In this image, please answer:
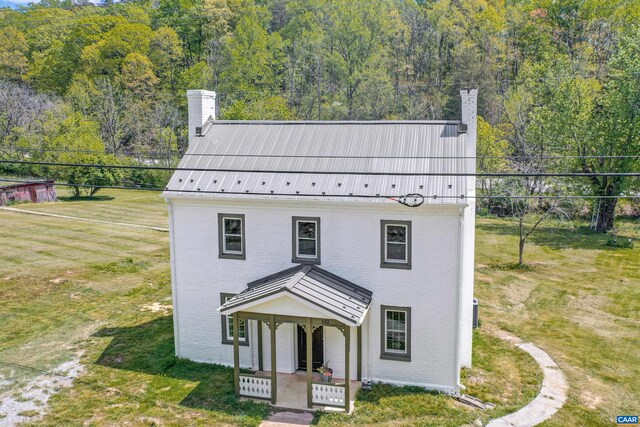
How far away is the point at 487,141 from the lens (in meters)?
39.3

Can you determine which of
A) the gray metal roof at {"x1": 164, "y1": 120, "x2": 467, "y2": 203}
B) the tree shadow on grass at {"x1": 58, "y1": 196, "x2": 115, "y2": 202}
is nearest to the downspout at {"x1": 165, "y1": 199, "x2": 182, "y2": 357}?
the gray metal roof at {"x1": 164, "y1": 120, "x2": 467, "y2": 203}

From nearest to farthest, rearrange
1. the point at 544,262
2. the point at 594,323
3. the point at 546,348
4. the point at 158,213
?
the point at 546,348 < the point at 594,323 < the point at 544,262 < the point at 158,213

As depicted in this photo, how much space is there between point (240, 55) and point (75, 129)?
779 inches

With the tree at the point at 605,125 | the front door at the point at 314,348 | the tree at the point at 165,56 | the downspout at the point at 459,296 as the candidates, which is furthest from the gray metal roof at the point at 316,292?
the tree at the point at 165,56

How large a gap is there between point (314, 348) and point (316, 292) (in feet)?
8.89

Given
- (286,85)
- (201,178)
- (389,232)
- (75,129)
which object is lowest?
(389,232)

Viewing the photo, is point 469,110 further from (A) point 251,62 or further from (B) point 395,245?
(A) point 251,62

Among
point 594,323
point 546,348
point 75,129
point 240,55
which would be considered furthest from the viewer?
point 240,55

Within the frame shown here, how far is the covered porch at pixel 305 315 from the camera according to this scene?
13.8m

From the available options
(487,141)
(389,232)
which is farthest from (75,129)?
(389,232)

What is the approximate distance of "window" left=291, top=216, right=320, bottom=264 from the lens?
51.2 feet

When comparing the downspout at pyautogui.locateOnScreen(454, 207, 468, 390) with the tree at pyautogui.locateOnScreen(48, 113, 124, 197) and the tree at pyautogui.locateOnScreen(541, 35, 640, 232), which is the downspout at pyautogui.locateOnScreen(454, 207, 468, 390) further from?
the tree at pyautogui.locateOnScreen(48, 113, 124, 197)

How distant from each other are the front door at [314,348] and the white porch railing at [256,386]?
73.6 inches

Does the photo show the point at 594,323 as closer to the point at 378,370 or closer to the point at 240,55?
the point at 378,370
